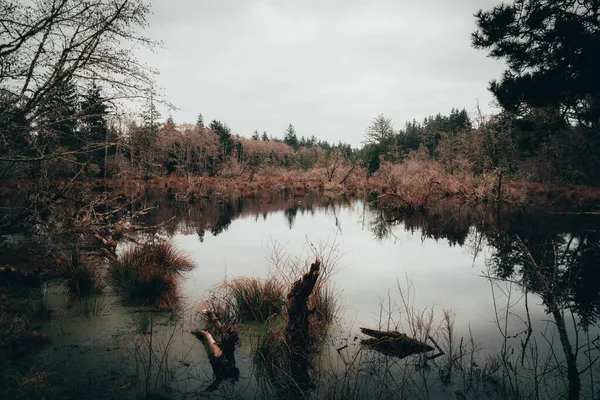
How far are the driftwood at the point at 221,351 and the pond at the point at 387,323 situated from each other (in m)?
0.09

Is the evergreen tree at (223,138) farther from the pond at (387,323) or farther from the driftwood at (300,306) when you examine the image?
the driftwood at (300,306)

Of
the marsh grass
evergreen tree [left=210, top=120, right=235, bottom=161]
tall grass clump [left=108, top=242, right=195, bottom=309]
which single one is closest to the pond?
the marsh grass

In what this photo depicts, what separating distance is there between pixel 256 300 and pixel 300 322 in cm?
132

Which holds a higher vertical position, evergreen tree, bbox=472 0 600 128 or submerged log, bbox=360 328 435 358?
evergreen tree, bbox=472 0 600 128

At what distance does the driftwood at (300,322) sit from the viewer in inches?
139

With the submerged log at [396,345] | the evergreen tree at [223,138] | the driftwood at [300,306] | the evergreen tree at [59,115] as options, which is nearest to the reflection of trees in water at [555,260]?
the submerged log at [396,345]

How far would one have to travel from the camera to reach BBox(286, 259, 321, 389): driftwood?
11.6 ft

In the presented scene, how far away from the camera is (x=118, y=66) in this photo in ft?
18.3

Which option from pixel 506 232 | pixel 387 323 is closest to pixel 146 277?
pixel 387 323

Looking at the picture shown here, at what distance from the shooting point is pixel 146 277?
5.54 meters

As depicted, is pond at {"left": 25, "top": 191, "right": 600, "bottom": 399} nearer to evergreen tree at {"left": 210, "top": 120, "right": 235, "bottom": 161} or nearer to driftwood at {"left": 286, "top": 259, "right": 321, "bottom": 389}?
driftwood at {"left": 286, "top": 259, "right": 321, "bottom": 389}

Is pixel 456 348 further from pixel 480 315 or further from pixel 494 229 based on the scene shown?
pixel 494 229

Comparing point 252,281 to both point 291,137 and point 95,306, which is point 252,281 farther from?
point 291,137

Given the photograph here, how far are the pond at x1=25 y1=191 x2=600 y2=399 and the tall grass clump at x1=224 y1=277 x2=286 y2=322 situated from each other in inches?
11.8
